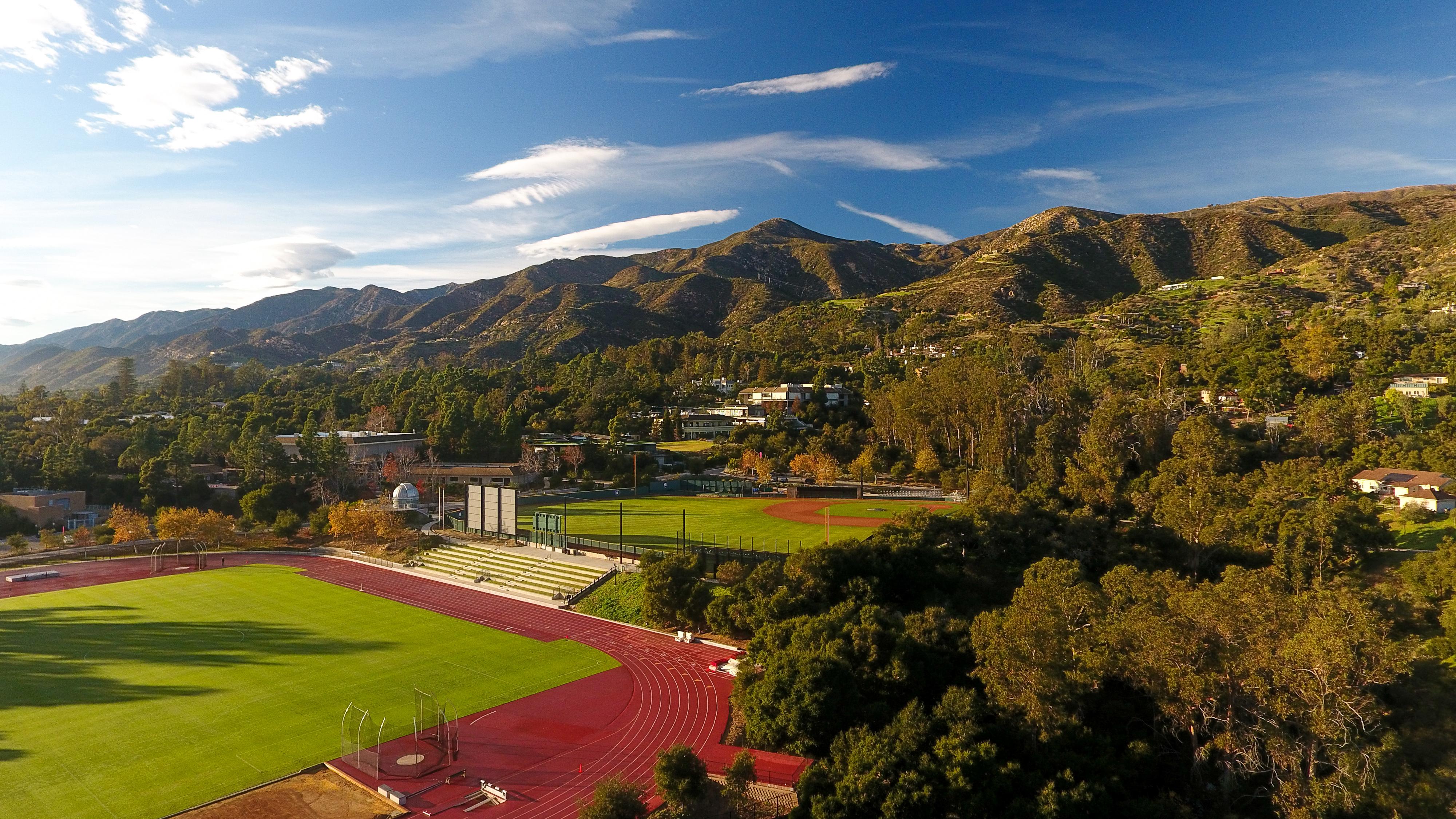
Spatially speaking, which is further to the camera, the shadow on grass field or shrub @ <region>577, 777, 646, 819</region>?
the shadow on grass field

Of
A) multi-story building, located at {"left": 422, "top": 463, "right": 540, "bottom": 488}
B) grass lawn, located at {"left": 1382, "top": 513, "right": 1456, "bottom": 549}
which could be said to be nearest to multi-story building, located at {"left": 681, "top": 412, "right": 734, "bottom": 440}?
multi-story building, located at {"left": 422, "top": 463, "right": 540, "bottom": 488}

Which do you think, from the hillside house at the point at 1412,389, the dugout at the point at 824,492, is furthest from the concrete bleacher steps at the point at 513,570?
the hillside house at the point at 1412,389

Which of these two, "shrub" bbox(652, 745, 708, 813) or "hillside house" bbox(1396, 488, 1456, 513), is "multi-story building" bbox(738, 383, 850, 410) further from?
"shrub" bbox(652, 745, 708, 813)

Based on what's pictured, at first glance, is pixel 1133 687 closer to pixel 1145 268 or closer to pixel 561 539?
pixel 561 539

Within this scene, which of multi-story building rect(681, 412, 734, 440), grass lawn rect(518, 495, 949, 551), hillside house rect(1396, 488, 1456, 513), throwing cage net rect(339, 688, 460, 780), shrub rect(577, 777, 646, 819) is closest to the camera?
shrub rect(577, 777, 646, 819)

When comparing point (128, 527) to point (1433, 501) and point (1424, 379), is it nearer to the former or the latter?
point (1433, 501)

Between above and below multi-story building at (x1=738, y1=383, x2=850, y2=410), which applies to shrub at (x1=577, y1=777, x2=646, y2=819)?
below

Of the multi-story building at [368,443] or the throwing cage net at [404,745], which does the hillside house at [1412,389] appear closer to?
the throwing cage net at [404,745]

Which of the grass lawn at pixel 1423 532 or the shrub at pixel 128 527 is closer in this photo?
the grass lawn at pixel 1423 532
